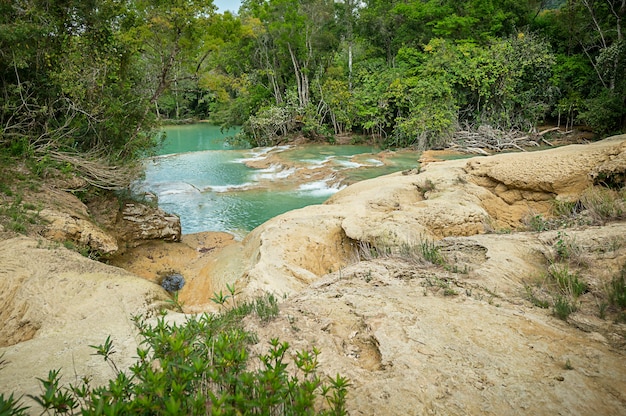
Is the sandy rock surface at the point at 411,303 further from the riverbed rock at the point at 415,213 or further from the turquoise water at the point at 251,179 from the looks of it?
the turquoise water at the point at 251,179

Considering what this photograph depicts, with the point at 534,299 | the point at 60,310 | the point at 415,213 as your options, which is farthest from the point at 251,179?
the point at 534,299

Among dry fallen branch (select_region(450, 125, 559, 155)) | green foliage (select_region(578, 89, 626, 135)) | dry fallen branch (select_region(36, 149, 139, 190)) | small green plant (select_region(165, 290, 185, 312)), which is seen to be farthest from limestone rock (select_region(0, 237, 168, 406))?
green foliage (select_region(578, 89, 626, 135))

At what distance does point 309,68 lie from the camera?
26812mm

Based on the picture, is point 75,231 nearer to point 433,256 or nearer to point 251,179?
point 433,256

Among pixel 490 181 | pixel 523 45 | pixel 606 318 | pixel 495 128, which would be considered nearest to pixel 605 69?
pixel 523 45

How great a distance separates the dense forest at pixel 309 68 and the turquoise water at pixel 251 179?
2616 millimetres

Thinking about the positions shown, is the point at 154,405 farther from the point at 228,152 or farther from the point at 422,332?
the point at 228,152

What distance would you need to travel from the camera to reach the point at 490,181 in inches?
315

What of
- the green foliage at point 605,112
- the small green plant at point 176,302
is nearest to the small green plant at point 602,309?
the small green plant at point 176,302

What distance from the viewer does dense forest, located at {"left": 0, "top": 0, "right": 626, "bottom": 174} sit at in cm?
756

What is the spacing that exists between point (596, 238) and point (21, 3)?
1044cm

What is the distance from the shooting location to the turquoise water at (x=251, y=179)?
481 inches

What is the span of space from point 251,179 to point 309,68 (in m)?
14.1

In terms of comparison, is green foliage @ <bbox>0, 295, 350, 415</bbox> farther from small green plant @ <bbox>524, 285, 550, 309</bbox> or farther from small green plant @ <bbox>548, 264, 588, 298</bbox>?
small green plant @ <bbox>548, 264, 588, 298</bbox>
